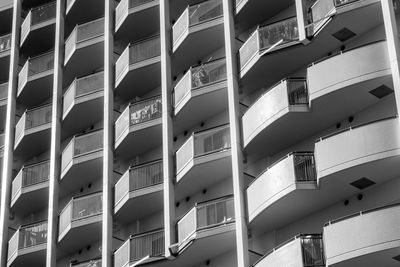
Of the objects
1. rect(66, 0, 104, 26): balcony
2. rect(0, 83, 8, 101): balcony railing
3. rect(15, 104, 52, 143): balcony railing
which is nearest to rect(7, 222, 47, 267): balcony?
rect(15, 104, 52, 143): balcony railing

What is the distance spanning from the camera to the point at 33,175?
163 ft

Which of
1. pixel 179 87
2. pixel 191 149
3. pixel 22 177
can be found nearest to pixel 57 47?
pixel 22 177

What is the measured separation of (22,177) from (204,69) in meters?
13.7

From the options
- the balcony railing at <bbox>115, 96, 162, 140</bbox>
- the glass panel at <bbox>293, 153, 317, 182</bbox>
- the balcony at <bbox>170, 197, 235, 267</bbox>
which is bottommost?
the balcony at <bbox>170, 197, 235, 267</bbox>

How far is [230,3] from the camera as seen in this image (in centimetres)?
4144

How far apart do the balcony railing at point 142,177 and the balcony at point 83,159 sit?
3.67 m

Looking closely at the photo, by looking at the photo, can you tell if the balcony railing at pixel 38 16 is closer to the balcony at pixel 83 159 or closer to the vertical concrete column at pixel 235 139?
the balcony at pixel 83 159

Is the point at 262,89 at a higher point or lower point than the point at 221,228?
higher

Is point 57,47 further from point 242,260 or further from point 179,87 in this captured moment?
point 242,260

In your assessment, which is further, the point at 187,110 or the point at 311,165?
the point at 187,110

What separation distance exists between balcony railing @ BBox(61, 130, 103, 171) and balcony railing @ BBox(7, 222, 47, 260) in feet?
10.5

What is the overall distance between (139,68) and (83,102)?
4.30 metres

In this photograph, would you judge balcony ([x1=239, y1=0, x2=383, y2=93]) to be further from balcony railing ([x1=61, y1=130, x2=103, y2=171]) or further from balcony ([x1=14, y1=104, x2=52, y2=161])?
balcony ([x1=14, y1=104, x2=52, y2=161])

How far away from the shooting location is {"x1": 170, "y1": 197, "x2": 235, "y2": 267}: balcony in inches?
1452
